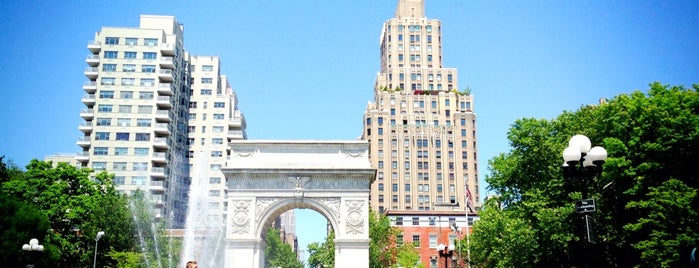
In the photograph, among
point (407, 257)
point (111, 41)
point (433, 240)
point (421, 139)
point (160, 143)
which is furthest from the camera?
point (421, 139)

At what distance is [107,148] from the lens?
7381cm

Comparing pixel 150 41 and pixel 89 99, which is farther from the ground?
pixel 150 41

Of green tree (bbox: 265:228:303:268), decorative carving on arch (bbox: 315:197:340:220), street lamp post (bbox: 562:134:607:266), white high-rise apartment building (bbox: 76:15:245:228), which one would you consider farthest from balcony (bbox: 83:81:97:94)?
street lamp post (bbox: 562:134:607:266)

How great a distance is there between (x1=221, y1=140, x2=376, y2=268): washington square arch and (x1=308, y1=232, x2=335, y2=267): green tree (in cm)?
2040

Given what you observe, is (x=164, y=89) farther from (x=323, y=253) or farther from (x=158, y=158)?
(x=323, y=253)

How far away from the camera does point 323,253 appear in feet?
203

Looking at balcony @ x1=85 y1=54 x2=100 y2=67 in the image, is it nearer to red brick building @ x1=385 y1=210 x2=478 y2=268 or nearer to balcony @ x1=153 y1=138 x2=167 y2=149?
balcony @ x1=153 y1=138 x2=167 y2=149

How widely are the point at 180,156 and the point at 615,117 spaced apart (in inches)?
2398

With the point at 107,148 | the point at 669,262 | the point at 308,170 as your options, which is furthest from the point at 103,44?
the point at 669,262

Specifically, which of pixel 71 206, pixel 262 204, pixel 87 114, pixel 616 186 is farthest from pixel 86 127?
pixel 616 186

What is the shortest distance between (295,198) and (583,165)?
2460 centimetres

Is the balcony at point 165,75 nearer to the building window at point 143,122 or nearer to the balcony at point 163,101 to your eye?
the balcony at point 163,101

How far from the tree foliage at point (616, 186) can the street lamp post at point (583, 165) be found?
10.1 metres

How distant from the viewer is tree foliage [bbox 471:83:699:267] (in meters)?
27.3
